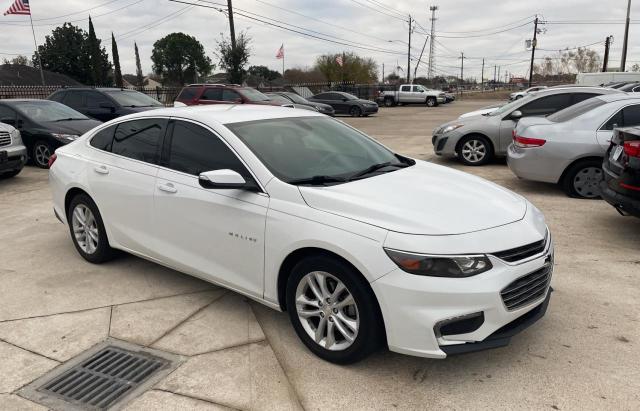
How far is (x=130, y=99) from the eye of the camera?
13.3 metres

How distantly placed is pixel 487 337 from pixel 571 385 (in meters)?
0.61

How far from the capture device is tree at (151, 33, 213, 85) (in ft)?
281

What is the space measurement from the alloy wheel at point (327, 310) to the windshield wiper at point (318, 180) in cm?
63

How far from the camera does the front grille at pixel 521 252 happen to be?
284cm

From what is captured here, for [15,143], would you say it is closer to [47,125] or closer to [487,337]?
[47,125]

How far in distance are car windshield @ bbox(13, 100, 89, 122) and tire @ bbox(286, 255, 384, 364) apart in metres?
9.51

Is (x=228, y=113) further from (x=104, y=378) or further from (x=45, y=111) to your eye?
(x=45, y=111)

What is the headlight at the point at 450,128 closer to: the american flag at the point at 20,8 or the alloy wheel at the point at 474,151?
the alloy wheel at the point at 474,151

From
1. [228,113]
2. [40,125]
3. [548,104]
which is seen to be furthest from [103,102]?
[548,104]

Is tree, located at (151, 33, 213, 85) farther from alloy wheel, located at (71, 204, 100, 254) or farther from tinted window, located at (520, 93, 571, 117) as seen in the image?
alloy wheel, located at (71, 204, 100, 254)

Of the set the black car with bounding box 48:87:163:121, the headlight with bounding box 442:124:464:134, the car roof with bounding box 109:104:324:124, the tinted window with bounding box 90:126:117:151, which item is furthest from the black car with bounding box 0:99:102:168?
the headlight with bounding box 442:124:464:134

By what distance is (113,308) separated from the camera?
397 centimetres

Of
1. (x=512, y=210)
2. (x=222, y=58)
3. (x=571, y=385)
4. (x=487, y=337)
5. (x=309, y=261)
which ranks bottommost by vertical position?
(x=571, y=385)

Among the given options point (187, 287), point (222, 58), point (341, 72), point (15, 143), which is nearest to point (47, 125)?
point (15, 143)
